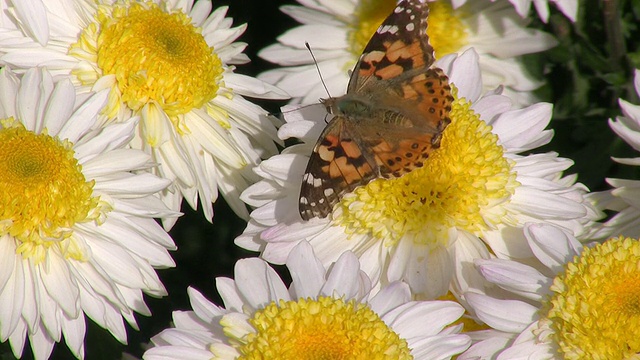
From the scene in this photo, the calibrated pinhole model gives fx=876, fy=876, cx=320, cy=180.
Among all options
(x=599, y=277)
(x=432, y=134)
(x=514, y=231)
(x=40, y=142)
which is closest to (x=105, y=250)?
(x=40, y=142)

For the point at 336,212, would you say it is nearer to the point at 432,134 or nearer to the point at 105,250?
the point at 432,134

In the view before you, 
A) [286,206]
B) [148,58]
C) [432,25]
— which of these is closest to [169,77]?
[148,58]

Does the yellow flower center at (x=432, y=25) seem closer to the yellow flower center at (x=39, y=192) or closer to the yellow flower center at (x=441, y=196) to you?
the yellow flower center at (x=441, y=196)

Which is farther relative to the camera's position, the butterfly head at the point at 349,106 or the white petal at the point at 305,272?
the butterfly head at the point at 349,106

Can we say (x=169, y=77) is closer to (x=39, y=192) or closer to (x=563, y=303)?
(x=39, y=192)

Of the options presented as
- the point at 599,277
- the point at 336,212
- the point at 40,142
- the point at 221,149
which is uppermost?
the point at 40,142

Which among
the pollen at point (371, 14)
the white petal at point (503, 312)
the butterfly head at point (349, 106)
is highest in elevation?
the pollen at point (371, 14)

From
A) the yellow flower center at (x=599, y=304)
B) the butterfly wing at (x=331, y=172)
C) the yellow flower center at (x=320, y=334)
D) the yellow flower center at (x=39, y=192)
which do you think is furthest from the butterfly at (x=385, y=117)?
the yellow flower center at (x=39, y=192)
